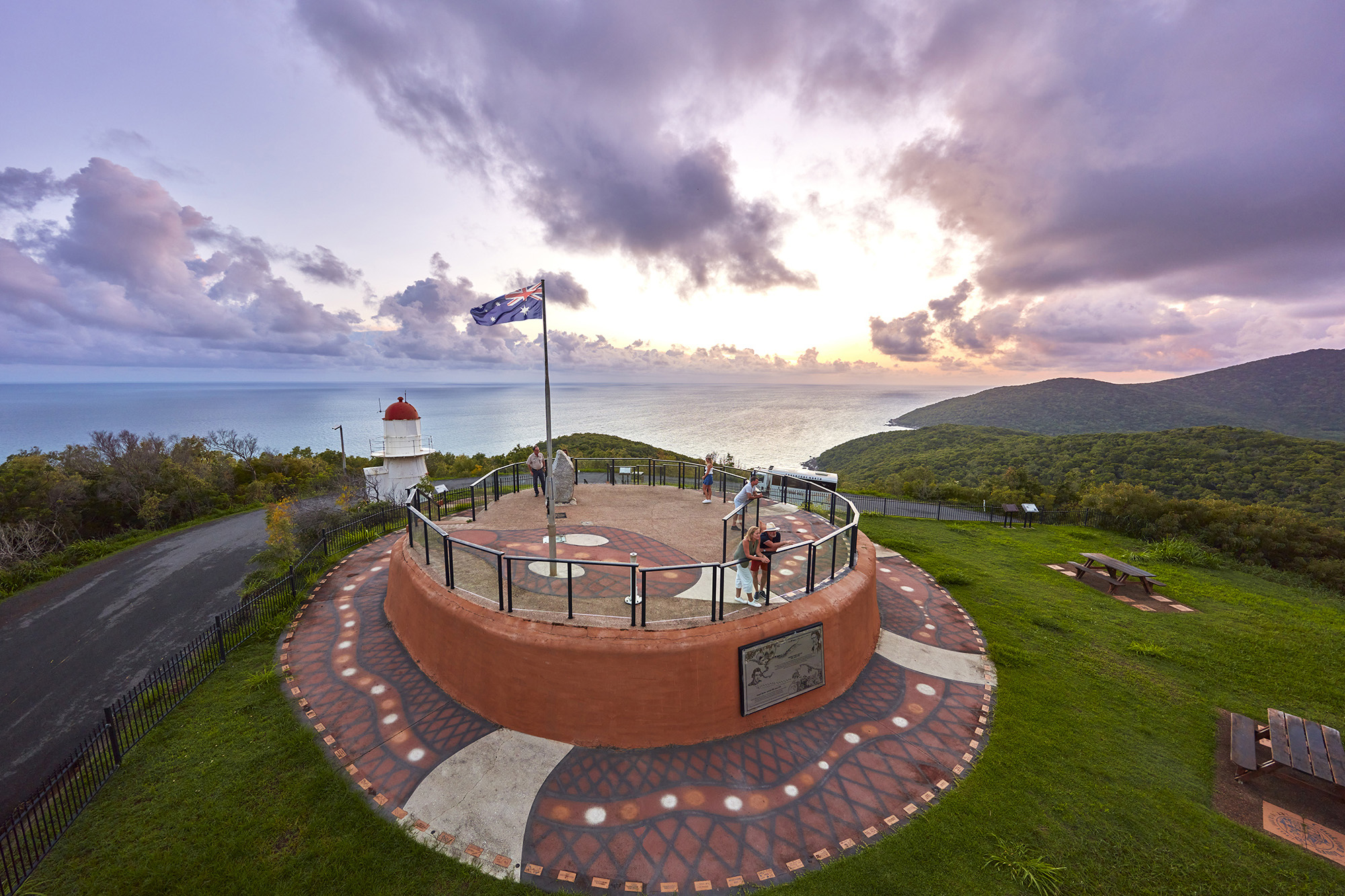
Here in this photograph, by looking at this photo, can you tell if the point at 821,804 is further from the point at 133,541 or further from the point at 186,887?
the point at 133,541

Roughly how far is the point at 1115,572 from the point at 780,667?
41.5 ft

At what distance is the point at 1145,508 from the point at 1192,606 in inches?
387

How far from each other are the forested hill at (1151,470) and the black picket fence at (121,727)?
27455 mm

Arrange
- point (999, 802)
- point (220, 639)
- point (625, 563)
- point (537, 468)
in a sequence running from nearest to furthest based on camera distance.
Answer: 1. point (999, 802)
2. point (625, 563)
3. point (220, 639)
4. point (537, 468)

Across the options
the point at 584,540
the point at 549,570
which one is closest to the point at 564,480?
the point at 584,540

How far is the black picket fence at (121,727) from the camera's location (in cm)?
507

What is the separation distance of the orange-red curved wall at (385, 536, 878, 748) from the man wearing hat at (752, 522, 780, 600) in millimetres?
411

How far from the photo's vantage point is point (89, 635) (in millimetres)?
10773

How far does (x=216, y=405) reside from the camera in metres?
197

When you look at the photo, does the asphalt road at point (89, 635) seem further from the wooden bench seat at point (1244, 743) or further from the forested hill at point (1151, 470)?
the forested hill at point (1151, 470)

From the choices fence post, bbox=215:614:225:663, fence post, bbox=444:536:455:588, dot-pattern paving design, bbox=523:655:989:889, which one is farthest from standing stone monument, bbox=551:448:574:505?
dot-pattern paving design, bbox=523:655:989:889

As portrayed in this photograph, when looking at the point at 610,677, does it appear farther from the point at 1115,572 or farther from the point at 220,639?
the point at 1115,572

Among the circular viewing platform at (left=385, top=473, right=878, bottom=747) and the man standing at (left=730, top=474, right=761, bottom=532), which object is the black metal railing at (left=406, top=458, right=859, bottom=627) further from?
the man standing at (left=730, top=474, right=761, bottom=532)

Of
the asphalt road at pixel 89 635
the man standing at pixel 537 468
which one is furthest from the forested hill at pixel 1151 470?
the asphalt road at pixel 89 635
